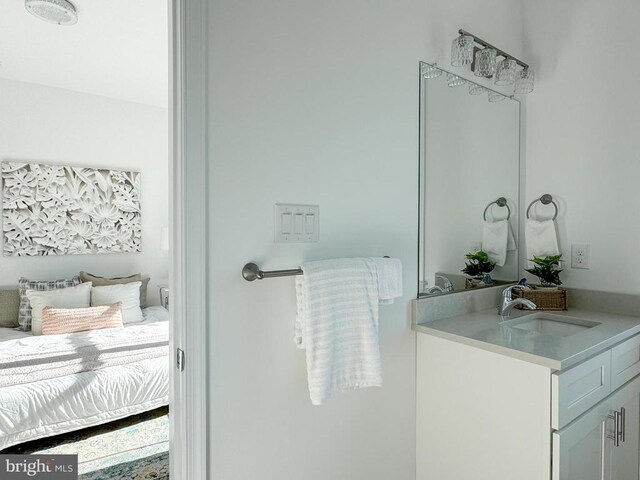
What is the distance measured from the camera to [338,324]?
119 centimetres

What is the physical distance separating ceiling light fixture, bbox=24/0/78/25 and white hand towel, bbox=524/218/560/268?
8.93 ft

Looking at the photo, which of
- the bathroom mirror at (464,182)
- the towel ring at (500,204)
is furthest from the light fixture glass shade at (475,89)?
the towel ring at (500,204)

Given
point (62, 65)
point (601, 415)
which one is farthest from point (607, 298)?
point (62, 65)

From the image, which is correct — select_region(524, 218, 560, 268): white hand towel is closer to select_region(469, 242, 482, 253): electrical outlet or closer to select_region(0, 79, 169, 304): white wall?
select_region(469, 242, 482, 253): electrical outlet

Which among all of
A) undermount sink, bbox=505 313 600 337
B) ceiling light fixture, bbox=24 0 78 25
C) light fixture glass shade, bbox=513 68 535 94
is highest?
ceiling light fixture, bbox=24 0 78 25

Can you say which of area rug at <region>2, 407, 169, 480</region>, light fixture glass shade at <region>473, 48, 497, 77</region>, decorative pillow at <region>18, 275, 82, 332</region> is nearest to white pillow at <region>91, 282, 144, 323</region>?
decorative pillow at <region>18, 275, 82, 332</region>

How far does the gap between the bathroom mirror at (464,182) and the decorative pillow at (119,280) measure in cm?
301

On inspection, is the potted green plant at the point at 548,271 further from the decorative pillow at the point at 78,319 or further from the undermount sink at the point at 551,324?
the decorative pillow at the point at 78,319

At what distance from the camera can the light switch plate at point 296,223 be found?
47.6 inches

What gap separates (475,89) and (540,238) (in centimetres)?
79

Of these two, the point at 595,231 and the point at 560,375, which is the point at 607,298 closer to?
the point at 595,231

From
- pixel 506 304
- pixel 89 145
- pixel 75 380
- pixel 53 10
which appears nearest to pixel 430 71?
pixel 506 304

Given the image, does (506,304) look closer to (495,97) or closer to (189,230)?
(495,97)

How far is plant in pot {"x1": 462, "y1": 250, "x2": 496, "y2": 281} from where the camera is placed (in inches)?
71.8
